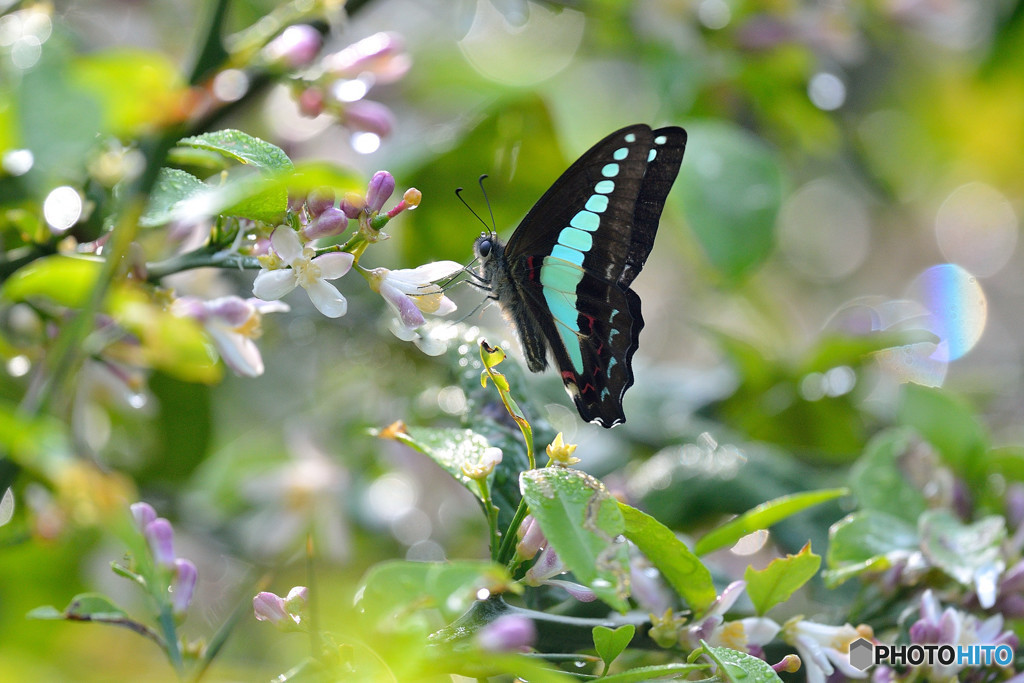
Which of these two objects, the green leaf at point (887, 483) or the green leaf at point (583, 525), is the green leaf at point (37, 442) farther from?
the green leaf at point (887, 483)

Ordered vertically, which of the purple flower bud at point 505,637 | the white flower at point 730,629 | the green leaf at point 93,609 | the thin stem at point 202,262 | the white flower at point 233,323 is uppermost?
the thin stem at point 202,262

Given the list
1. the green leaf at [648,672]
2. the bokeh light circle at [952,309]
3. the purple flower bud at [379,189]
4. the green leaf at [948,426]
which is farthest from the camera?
the bokeh light circle at [952,309]

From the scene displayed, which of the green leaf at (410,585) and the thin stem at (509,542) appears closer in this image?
the green leaf at (410,585)

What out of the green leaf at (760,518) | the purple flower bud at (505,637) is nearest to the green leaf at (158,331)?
the purple flower bud at (505,637)

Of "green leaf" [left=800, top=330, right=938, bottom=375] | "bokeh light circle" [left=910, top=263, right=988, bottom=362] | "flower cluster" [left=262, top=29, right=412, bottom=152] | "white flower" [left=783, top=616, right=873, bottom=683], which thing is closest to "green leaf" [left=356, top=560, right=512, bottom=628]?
"white flower" [left=783, top=616, right=873, bottom=683]

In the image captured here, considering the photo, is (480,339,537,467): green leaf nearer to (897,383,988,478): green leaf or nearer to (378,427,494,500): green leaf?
(378,427,494,500): green leaf

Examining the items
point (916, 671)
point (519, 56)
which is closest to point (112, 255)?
point (916, 671)
